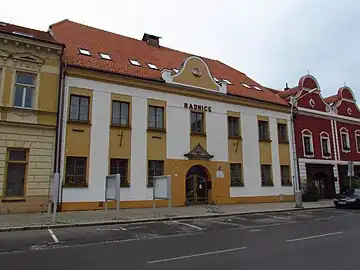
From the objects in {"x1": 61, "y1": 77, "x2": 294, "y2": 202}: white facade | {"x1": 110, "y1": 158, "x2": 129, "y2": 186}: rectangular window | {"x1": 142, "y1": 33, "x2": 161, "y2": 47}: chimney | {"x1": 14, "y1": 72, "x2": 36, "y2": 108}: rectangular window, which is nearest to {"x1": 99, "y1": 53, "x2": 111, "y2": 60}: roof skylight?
{"x1": 61, "y1": 77, "x2": 294, "y2": 202}: white facade

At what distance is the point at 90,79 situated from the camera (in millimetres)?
19766

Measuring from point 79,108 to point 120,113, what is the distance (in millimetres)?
2559

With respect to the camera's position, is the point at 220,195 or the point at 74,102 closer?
the point at 74,102

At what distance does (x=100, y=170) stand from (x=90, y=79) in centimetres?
552

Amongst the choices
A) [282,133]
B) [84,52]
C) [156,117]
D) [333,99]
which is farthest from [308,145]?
[84,52]

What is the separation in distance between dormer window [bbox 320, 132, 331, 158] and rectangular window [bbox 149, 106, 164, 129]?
1643cm

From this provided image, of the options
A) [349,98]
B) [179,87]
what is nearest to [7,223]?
[179,87]

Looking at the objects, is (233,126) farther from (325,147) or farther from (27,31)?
(27,31)

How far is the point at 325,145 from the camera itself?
100 ft

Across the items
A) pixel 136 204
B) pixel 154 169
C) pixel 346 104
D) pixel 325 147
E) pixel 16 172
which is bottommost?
pixel 136 204

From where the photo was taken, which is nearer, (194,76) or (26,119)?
(26,119)

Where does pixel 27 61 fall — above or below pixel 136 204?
above

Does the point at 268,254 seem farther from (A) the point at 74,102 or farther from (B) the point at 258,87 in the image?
(B) the point at 258,87

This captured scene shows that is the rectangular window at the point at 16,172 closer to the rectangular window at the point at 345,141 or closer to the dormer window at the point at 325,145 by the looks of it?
the dormer window at the point at 325,145
